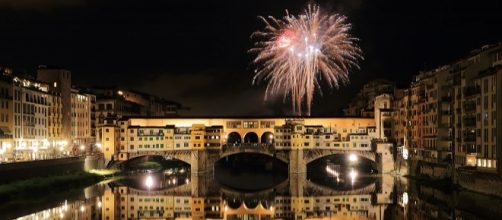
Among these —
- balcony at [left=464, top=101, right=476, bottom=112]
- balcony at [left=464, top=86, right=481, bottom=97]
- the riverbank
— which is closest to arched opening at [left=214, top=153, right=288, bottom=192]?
the riverbank

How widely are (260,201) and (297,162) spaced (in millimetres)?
30629

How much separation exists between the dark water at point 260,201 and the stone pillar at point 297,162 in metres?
8.46

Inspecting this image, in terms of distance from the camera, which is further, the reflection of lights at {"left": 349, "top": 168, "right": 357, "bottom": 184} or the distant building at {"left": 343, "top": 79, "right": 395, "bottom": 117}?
the distant building at {"left": 343, "top": 79, "right": 395, "bottom": 117}

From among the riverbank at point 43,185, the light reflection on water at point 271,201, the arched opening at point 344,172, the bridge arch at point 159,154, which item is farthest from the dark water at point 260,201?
the bridge arch at point 159,154

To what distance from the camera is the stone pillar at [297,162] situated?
87875 millimetres

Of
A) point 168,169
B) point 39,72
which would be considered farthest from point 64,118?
point 168,169

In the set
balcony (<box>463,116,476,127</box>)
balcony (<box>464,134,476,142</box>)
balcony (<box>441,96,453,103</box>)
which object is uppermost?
balcony (<box>441,96,453,103</box>)

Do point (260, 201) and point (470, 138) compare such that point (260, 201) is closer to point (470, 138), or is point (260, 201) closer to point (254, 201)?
point (254, 201)

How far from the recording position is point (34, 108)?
77.5 meters

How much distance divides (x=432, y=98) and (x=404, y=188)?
11.6m

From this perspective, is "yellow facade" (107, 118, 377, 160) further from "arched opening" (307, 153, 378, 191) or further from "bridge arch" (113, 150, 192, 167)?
"arched opening" (307, 153, 378, 191)

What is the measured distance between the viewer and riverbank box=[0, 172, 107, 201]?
171ft

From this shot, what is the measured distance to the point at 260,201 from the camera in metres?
58.5

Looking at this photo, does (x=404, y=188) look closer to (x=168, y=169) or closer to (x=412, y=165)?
(x=412, y=165)
